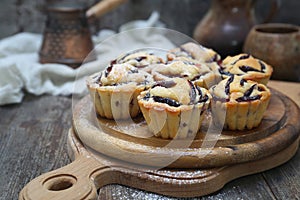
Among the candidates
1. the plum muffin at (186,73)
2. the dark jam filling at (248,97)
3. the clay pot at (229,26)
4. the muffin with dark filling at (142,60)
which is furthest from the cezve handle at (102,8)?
the dark jam filling at (248,97)

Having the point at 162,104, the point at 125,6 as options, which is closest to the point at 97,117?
the point at 162,104

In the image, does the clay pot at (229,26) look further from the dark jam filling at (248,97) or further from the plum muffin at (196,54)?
the dark jam filling at (248,97)

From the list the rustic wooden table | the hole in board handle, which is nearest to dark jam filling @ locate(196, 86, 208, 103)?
the rustic wooden table

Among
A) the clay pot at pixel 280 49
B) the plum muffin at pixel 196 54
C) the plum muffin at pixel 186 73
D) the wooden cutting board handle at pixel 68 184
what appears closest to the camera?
the wooden cutting board handle at pixel 68 184

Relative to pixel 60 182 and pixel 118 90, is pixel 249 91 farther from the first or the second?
pixel 60 182

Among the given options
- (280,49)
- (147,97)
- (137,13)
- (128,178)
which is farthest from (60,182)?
(137,13)

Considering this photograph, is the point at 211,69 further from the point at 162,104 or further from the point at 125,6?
the point at 125,6
